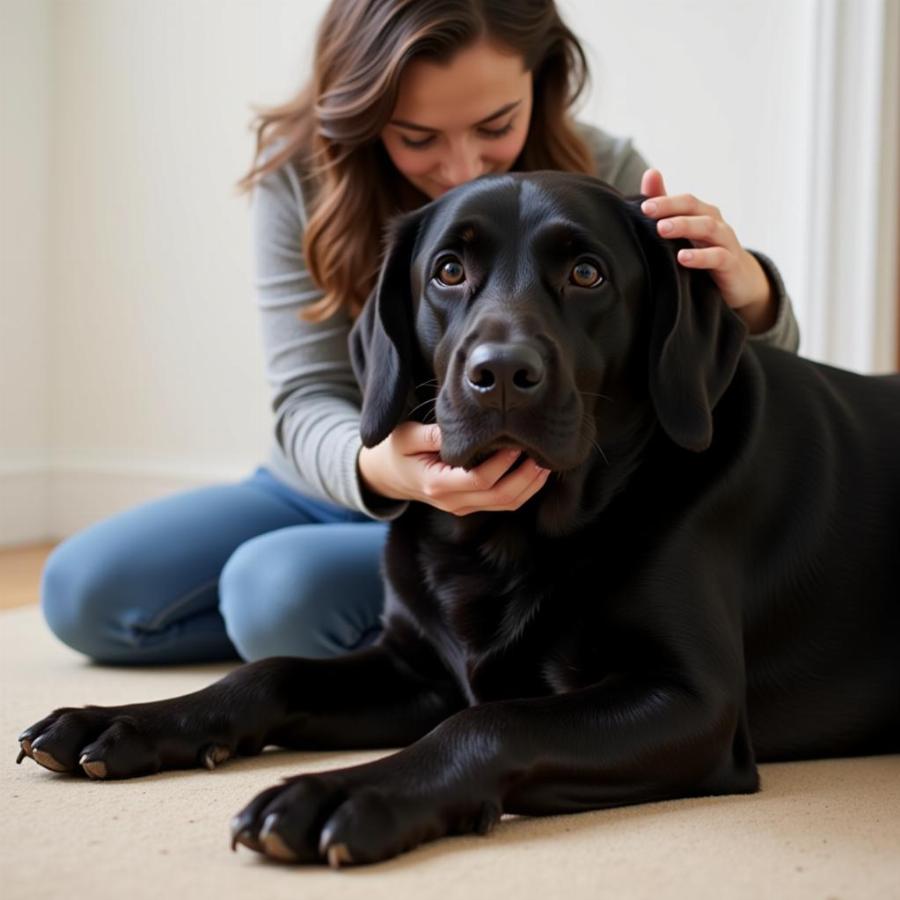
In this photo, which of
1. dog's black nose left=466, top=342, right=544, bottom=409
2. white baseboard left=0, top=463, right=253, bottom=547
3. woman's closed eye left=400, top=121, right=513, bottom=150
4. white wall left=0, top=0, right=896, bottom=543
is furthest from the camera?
white baseboard left=0, top=463, right=253, bottom=547

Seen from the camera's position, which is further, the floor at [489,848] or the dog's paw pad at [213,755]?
the dog's paw pad at [213,755]

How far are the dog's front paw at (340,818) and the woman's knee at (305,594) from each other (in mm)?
1072

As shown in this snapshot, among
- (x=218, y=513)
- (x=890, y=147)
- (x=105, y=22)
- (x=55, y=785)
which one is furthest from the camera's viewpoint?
(x=105, y=22)

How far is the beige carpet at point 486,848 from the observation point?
1253mm

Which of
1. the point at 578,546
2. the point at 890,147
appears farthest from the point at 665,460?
the point at 890,147

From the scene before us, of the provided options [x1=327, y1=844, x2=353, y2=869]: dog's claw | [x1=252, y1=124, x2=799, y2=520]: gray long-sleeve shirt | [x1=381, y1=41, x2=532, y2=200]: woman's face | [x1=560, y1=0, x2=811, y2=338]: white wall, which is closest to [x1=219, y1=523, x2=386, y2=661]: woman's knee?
[x1=252, y1=124, x2=799, y2=520]: gray long-sleeve shirt

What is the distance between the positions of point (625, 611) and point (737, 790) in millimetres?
257

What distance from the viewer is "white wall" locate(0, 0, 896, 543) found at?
428 centimetres

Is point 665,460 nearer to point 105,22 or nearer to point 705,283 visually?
point 705,283

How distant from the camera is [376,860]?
4.24 feet

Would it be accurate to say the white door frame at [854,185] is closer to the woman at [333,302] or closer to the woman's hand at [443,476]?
the woman at [333,302]

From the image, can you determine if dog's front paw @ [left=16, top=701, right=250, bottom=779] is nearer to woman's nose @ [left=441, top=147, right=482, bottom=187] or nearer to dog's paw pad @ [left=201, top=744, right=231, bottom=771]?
dog's paw pad @ [left=201, top=744, right=231, bottom=771]

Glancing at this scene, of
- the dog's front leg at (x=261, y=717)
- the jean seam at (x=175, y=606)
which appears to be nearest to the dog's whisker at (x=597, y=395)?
the dog's front leg at (x=261, y=717)

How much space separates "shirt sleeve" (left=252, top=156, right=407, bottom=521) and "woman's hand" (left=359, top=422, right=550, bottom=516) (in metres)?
0.38
